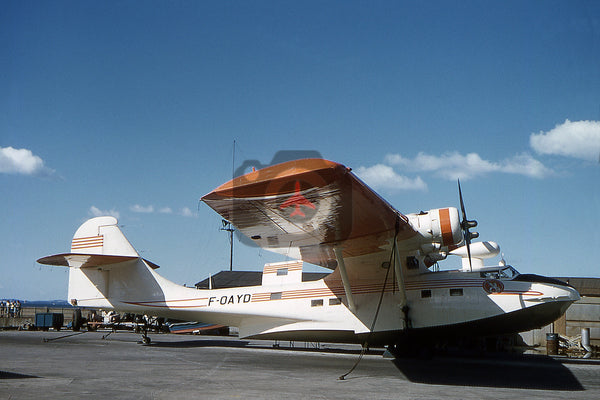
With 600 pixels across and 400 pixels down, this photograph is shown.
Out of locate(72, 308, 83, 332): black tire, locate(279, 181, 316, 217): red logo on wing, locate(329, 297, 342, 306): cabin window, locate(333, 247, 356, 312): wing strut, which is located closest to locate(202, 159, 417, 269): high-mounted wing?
locate(279, 181, 316, 217): red logo on wing

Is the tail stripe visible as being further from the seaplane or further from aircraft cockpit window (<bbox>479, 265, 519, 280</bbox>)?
aircraft cockpit window (<bbox>479, 265, 519, 280</bbox>)

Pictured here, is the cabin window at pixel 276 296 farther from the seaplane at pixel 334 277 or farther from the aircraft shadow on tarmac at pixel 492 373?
the aircraft shadow on tarmac at pixel 492 373

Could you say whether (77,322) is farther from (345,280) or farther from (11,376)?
(11,376)

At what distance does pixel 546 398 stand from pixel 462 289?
205 inches

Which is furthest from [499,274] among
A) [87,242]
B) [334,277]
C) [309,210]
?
[87,242]

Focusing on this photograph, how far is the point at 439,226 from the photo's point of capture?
11711mm

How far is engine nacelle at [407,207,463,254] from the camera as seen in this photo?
1159 cm

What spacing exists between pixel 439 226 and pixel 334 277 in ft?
12.9

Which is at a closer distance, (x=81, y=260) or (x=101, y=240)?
(x=81, y=260)

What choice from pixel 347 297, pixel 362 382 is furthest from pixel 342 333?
pixel 362 382

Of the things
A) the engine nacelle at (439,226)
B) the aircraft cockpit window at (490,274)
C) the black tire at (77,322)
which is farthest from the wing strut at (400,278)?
the black tire at (77,322)

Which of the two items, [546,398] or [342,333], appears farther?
[342,333]

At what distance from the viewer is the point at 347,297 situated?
13531mm

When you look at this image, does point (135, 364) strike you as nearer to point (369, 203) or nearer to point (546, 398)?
point (369, 203)
